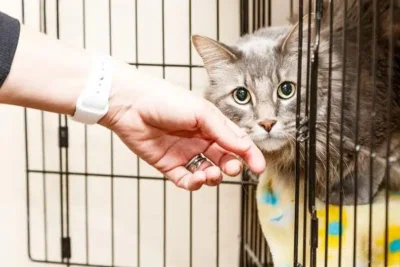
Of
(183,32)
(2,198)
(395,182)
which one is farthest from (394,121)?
(2,198)

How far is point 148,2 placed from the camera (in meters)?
1.87

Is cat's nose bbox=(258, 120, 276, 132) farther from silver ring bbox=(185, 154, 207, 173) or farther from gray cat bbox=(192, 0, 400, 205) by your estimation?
silver ring bbox=(185, 154, 207, 173)

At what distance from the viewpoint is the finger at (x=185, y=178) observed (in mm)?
987

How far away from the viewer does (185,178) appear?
1059mm

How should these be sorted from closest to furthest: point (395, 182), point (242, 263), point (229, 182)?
point (395, 182)
point (229, 182)
point (242, 263)

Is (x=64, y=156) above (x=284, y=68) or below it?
below

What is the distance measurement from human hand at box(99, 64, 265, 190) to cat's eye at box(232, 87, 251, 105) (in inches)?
11.2

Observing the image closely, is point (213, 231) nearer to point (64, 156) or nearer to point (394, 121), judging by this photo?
point (64, 156)

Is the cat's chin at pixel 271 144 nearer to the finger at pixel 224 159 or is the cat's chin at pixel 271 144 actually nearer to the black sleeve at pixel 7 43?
the finger at pixel 224 159

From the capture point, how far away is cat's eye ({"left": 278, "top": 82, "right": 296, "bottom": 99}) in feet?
4.22

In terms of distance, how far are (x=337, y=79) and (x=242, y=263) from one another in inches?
32.9

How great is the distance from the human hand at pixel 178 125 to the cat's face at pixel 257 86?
0.23 m

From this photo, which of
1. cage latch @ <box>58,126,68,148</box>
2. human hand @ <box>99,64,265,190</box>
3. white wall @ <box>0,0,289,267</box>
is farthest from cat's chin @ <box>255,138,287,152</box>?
cage latch @ <box>58,126,68,148</box>

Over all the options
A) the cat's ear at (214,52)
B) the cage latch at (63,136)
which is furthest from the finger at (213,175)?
the cage latch at (63,136)
